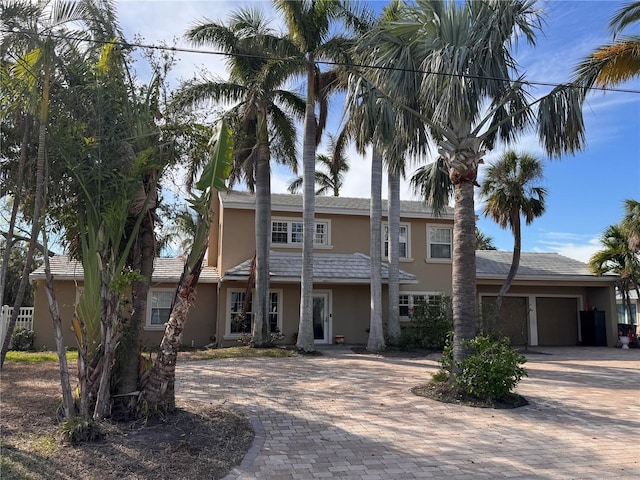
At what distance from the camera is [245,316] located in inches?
755

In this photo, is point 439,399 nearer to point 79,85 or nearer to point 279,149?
point 79,85

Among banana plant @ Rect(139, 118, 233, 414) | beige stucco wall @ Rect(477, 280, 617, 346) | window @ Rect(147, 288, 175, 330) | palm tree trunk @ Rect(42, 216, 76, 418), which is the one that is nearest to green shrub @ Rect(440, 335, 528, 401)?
banana plant @ Rect(139, 118, 233, 414)

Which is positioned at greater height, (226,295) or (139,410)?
(226,295)

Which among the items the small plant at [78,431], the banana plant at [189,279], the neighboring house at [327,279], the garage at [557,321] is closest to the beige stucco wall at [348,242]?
the neighboring house at [327,279]

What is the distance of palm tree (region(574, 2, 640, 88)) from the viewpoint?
11.1 metres

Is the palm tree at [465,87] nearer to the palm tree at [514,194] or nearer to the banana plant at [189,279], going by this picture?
the banana plant at [189,279]

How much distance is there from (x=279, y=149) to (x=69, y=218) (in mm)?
11520

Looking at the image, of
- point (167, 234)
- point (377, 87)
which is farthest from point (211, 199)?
point (377, 87)

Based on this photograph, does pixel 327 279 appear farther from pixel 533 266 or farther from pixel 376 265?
pixel 533 266

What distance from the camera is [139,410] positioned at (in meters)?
6.96

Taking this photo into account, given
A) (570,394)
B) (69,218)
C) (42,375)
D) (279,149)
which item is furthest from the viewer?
(279,149)

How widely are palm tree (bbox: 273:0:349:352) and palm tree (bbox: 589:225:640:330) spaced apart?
14.1m

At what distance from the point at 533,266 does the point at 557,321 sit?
292cm

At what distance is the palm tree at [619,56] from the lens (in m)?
11.1
